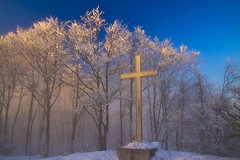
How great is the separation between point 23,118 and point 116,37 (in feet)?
69.6

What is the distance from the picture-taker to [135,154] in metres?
6.64

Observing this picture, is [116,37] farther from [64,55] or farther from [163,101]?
[163,101]

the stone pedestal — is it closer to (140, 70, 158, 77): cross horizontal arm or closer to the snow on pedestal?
the snow on pedestal

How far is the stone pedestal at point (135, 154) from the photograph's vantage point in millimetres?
6408

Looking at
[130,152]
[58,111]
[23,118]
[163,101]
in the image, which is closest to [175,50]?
[163,101]

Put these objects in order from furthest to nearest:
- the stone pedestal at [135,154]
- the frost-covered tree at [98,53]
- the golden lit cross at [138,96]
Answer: the frost-covered tree at [98,53] → the golden lit cross at [138,96] → the stone pedestal at [135,154]

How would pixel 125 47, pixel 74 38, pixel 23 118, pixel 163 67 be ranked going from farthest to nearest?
pixel 23 118 < pixel 163 67 < pixel 125 47 < pixel 74 38

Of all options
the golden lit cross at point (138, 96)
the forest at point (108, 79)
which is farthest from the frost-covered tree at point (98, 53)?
the golden lit cross at point (138, 96)

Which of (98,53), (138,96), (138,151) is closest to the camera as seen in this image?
(138,151)

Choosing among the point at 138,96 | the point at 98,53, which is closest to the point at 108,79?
the point at 98,53

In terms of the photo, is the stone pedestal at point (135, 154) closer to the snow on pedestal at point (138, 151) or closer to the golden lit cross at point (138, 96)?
the snow on pedestal at point (138, 151)

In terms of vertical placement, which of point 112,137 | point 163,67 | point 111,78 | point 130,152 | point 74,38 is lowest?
point 112,137

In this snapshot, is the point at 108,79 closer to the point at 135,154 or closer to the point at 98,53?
the point at 98,53

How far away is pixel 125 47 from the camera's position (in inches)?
552
